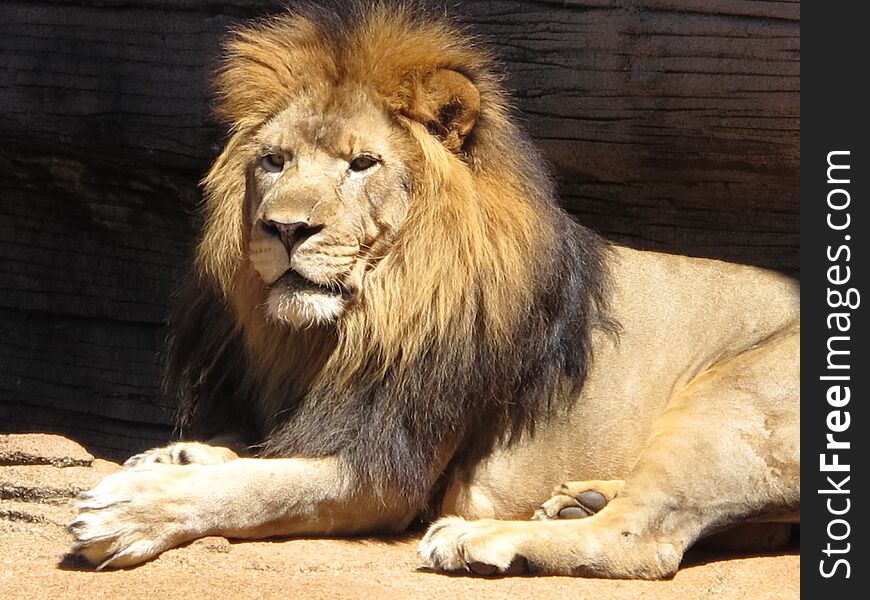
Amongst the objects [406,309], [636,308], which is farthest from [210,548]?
[636,308]

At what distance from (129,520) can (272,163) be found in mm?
1160

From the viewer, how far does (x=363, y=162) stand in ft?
13.8

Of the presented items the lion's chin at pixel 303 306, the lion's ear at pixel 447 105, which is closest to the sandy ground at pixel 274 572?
the lion's chin at pixel 303 306

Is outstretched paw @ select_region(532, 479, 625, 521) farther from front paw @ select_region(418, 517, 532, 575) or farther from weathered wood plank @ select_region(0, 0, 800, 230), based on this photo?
weathered wood plank @ select_region(0, 0, 800, 230)

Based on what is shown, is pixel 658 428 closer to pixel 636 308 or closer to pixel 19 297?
pixel 636 308

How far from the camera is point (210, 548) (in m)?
3.93

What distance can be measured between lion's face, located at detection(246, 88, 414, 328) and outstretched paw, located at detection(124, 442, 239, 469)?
0.48 metres

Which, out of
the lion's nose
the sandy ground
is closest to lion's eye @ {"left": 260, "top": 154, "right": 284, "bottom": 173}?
the lion's nose

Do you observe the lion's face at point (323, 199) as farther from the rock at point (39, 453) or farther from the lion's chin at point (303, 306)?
the rock at point (39, 453)

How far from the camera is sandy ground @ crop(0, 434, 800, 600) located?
3.63 meters

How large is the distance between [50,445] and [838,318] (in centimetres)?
259

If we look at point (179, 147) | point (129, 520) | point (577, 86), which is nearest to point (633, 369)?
point (577, 86)

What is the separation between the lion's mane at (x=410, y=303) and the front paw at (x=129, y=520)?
0.49 m

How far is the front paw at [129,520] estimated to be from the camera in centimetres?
375
